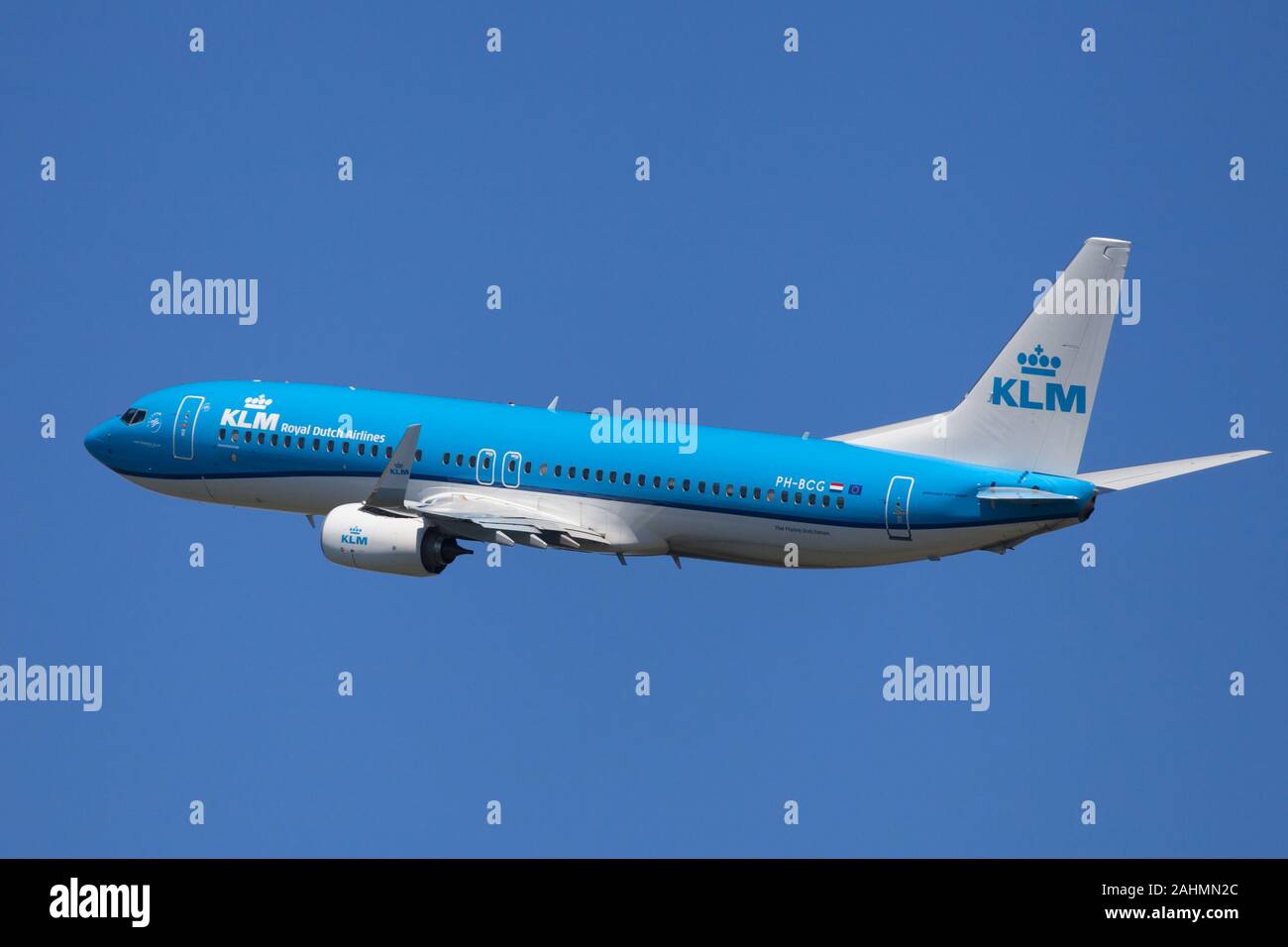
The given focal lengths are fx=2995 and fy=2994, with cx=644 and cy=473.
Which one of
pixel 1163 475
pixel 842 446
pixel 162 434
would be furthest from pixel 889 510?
pixel 162 434

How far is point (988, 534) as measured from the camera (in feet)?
269

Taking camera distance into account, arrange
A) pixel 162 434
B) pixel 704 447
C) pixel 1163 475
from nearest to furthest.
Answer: pixel 1163 475
pixel 704 447
pixel 162 434

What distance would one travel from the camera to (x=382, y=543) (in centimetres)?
8525

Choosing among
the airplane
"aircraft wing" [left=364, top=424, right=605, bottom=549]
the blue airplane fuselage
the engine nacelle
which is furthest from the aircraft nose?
"aircraft wing" [left=364, top=424, right=605, bottom=549]

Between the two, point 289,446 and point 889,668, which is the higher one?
point 289,446

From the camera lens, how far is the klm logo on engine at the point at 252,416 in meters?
89.6

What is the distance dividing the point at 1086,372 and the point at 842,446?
7336 mm

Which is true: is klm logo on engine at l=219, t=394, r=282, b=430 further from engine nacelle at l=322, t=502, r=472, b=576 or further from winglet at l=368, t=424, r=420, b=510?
winglet at l=368, t=424, r=420, b=510

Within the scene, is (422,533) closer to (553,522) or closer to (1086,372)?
(553,522)

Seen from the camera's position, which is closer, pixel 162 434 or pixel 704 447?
pixel 704 447

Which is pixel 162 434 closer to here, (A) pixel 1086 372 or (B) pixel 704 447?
(B) pixel 704 447

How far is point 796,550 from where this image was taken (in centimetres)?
8400

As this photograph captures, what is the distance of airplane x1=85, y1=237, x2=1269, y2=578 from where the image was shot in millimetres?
81688

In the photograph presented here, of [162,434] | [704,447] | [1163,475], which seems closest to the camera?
[1163,475]
